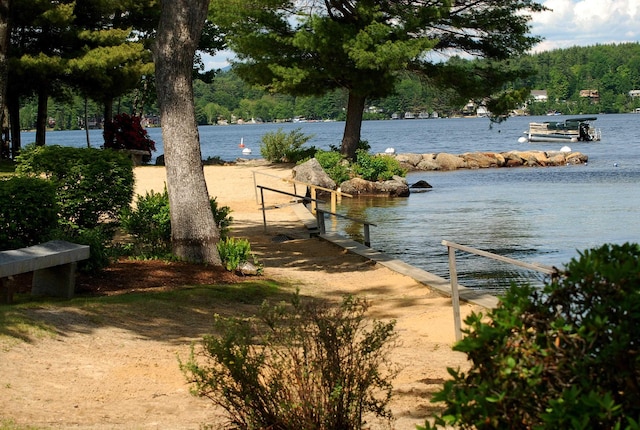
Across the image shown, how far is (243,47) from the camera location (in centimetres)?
3053

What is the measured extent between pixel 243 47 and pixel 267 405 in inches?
1045

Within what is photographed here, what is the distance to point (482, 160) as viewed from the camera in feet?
142

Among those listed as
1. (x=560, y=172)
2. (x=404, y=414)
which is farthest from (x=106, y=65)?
(x=404, y=414)

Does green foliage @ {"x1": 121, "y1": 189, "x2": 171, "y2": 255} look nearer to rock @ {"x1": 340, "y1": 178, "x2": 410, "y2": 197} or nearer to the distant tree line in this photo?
rock @ {"x1": 340, "y1": 178, "x2": 410, "y2": 197}

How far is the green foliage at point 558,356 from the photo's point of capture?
10.5 feet

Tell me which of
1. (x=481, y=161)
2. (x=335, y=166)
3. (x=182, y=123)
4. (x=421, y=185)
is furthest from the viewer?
(x=481, y=161)

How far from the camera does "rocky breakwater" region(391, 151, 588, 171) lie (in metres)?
41.8

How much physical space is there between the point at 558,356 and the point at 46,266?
6393mm

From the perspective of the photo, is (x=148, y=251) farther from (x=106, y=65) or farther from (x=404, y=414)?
(x=106, y=65)

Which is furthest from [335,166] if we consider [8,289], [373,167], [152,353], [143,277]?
[152,353]

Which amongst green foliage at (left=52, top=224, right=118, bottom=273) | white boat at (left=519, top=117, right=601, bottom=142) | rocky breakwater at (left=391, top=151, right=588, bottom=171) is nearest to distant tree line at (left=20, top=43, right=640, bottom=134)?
→ white boat at (left=519, top=117, right=601, bottom=142)

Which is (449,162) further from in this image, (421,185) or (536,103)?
(536,103)

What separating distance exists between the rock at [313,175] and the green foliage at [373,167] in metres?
3.08

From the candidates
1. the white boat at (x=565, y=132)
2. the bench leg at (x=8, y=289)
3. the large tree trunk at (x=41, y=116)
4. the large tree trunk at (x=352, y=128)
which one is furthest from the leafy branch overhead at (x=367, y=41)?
the white boat at (x=565, y=132)
